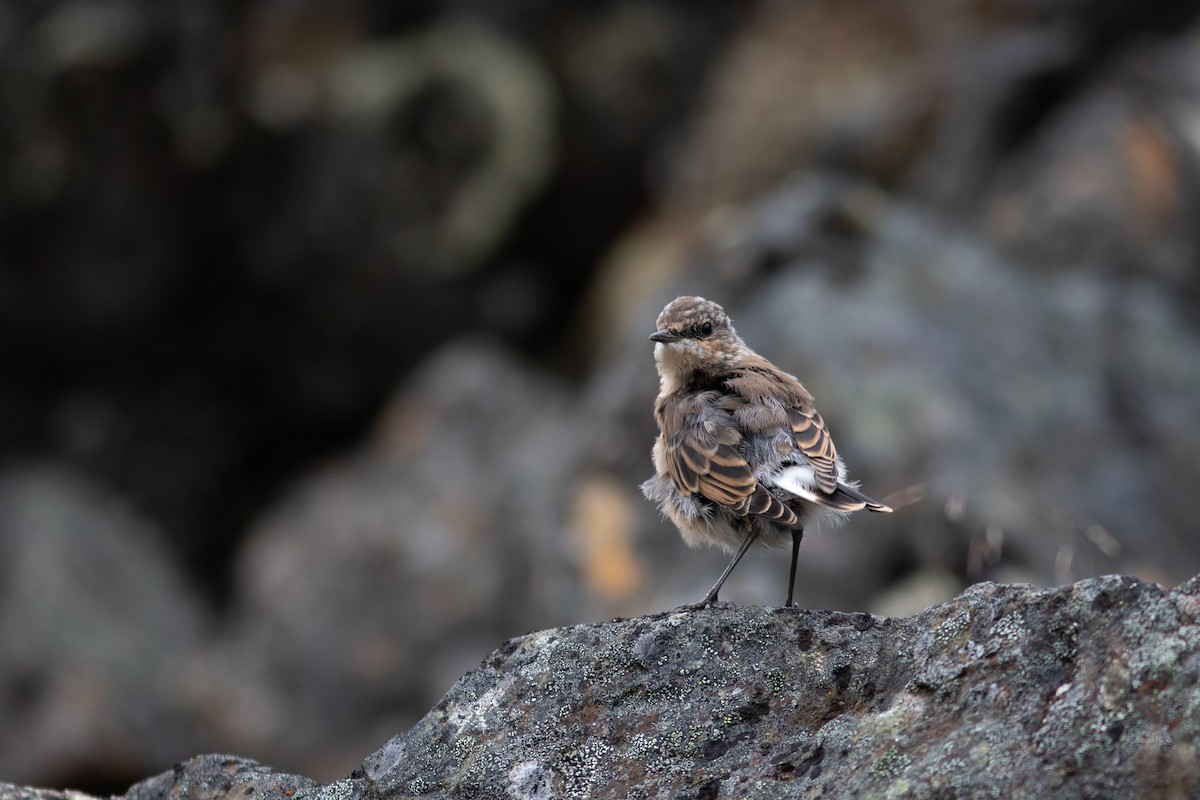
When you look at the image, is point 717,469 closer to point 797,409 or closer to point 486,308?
point 797,409

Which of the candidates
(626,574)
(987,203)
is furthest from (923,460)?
(987,203)

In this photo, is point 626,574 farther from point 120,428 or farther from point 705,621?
point 120,428

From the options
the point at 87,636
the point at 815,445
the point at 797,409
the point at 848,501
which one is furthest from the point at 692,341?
the point at 87,636

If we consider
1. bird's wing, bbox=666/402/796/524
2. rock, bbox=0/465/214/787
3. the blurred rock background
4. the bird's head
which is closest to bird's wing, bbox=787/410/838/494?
bird's wing, bbox=666/402/796/524

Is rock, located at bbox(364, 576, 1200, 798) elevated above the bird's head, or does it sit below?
below

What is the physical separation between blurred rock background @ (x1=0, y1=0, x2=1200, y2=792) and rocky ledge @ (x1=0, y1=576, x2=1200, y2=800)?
209 inches

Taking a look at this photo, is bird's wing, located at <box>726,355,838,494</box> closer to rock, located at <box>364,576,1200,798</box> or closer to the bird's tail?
the bird's tail

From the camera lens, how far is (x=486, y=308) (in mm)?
19609

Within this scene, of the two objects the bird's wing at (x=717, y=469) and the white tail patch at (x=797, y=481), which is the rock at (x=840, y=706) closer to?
the bird's wing at (x=717, y=469)

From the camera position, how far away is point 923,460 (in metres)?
10.7

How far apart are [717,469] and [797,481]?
42 centimetres

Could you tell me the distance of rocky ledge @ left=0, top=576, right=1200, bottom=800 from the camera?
3.74 meters

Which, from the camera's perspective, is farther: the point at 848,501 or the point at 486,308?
the point at 486,308

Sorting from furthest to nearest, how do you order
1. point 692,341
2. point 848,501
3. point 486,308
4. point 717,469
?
point 486,308, point 692,341, point 717,469, point 848,501
